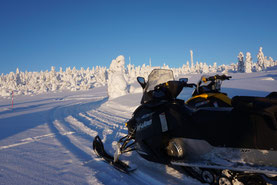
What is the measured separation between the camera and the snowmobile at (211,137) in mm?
1585

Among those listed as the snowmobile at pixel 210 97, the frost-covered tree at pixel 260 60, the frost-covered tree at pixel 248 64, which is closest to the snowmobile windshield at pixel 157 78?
the snowmobile at pixel 210 97

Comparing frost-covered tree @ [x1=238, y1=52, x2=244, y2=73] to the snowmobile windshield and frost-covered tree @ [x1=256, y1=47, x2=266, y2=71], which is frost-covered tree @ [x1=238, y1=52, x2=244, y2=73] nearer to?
frost-covered tree @ [x1=256, y1=47, x2=266, y2=71]

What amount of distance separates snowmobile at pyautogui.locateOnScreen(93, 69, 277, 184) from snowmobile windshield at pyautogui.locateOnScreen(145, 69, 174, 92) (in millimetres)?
254

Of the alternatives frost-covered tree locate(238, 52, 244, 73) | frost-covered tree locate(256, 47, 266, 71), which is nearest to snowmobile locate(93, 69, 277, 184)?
frost-covered tree locate(238, 52, 244, 73)

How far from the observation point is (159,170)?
2.67 m

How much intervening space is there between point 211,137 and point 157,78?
150 centimetres

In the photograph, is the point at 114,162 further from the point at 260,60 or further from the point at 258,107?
the point at 260,60

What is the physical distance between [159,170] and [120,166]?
23.4 inches

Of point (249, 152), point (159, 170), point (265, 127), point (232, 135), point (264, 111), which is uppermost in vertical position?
point (264, 111)

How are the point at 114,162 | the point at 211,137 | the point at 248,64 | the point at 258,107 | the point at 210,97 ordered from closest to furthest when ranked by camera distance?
the point at 258,107
the point at 211,137
the point at 114,162
the point at 210,97
the point at 248,64

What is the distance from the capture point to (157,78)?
3141mm

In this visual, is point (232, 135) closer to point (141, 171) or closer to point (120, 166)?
point (141, 171)

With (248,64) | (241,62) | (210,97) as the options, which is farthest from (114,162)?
(248,64)

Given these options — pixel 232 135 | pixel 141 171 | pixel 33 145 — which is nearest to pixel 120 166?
pixel 141 171
